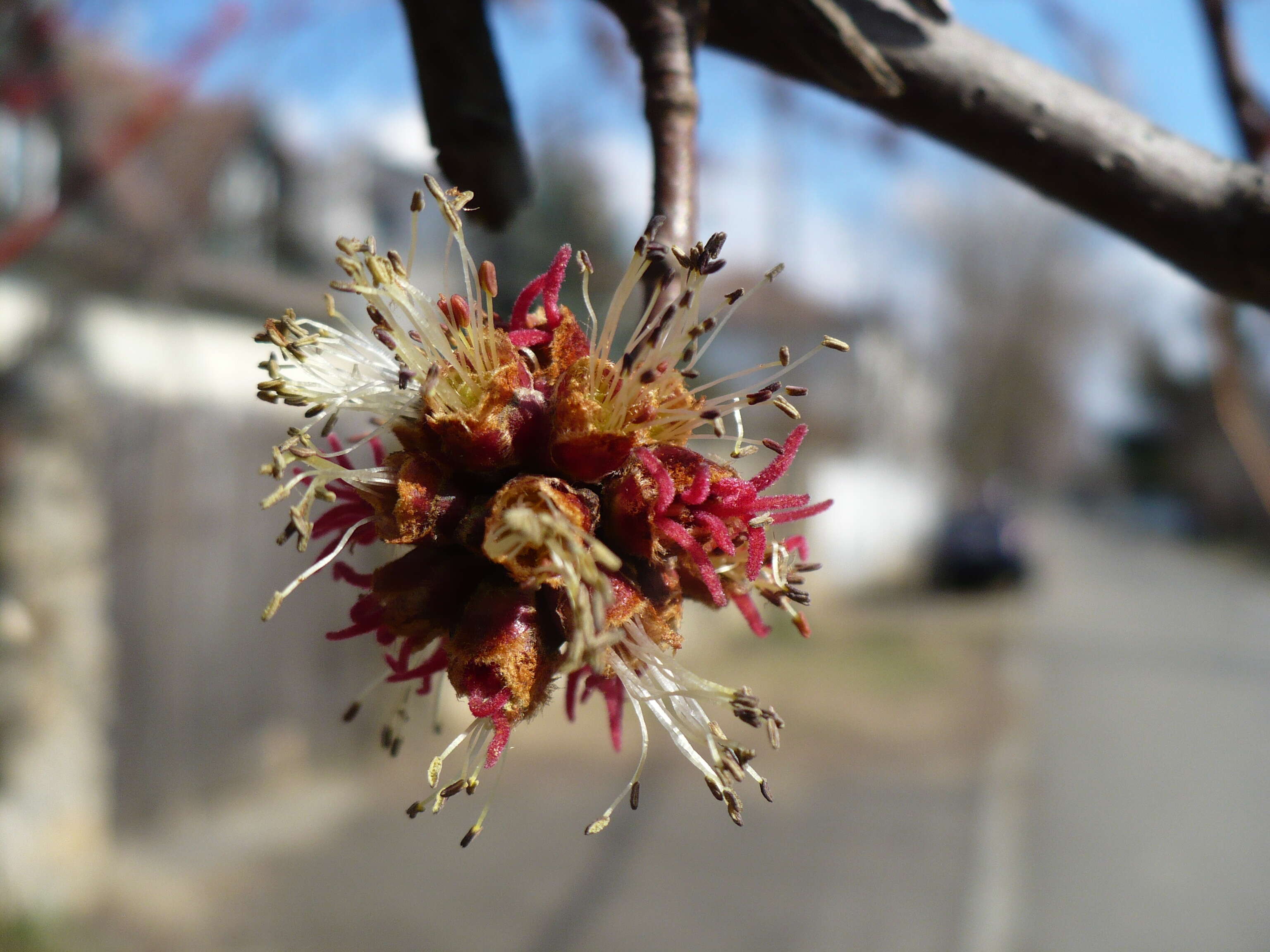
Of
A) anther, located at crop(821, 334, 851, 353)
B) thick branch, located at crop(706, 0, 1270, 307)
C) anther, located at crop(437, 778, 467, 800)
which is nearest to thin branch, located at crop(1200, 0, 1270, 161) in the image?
thick branch, located at crop(706, 0, 1270, 307)

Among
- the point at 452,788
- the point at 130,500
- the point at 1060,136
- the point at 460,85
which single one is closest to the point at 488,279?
the point at 460,85

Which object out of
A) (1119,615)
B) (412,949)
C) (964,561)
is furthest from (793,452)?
(964,561)

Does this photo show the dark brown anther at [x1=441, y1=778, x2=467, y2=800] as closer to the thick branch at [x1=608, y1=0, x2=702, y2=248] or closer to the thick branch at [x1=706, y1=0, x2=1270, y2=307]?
the thick branch at [x1=608, y1=0, x2=702, y2=248]

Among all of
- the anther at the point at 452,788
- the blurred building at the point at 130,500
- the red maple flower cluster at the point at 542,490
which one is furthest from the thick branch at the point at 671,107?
the blurred building at the point at 130,500

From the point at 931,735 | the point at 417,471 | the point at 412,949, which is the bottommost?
the point at 931,735

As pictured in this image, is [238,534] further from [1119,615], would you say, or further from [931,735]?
[1119,615]

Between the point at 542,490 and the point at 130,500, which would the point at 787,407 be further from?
the point at 130,500
